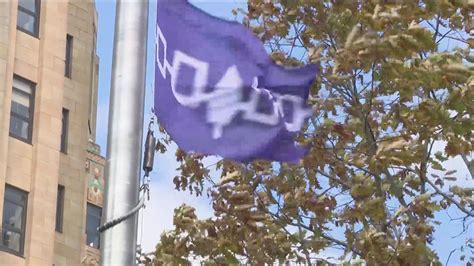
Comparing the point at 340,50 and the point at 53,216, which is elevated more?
the point at 53,216

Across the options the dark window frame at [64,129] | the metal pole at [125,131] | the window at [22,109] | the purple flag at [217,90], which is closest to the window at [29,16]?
the window at [22,109]

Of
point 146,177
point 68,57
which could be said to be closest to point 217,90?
point 146,177

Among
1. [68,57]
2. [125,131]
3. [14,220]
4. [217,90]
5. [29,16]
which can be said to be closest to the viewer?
[125,131]

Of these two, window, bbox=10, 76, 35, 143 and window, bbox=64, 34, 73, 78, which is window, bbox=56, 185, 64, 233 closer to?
window, bbox=10, 76, 35, 143

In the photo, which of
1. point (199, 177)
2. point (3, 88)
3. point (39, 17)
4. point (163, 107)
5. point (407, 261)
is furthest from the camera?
point (39, 17)

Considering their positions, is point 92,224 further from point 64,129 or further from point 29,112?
point 29,112

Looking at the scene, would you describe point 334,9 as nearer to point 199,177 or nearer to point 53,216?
point 199,177

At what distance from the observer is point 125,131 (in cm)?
902

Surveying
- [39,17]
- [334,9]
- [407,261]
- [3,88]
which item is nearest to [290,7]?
[334,9]

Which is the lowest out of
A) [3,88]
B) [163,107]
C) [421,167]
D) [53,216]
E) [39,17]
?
[163,107]

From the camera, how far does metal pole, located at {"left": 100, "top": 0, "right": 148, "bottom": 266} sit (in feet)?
28.9

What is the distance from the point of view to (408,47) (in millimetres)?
14359

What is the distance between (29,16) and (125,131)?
98.4 ft

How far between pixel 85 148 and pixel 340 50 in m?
25.4
